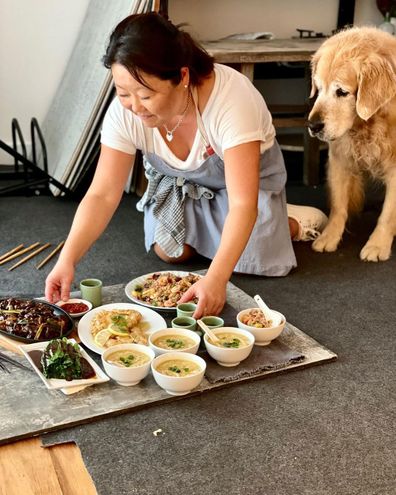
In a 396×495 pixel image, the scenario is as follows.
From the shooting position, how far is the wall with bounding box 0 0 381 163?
3252mm

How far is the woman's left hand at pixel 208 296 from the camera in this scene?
1686 mm

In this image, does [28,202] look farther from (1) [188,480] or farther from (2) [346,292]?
(1) [188,480]

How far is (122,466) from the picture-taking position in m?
1.31

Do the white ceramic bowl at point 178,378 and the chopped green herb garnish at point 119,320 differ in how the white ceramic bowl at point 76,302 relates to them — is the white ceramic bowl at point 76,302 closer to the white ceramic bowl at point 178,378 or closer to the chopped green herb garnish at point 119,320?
the chopped green herb garnish at point 119,320

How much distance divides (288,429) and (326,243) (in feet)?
3.98

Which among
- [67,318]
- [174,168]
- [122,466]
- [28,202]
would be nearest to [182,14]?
[28,202]

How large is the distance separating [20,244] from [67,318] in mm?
928

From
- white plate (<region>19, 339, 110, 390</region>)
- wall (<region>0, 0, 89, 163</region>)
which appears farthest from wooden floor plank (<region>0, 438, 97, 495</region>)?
wall (<region>0, 0, 89, 163</region>)

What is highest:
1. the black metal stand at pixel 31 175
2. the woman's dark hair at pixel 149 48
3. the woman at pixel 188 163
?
the woman's dark hair at pixel 149 48

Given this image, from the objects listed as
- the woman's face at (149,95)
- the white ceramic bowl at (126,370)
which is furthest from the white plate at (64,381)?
the woman's face at (149,95)

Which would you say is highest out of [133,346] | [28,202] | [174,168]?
[174,168]

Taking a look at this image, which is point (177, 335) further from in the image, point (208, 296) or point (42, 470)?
point (42, 470)

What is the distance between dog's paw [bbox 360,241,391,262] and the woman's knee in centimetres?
63

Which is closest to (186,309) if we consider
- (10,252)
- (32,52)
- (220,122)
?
(220,122)
